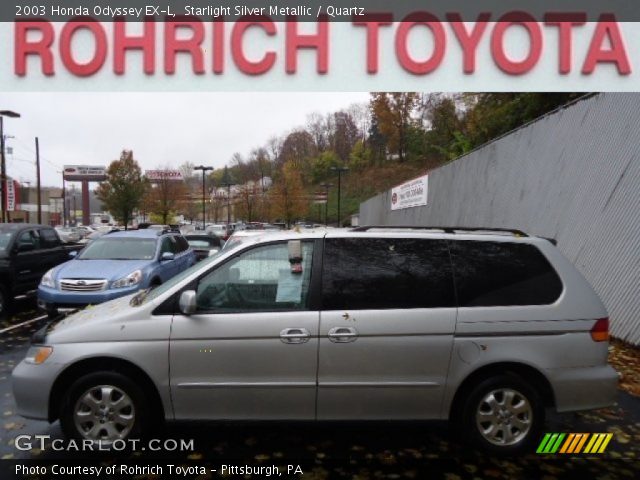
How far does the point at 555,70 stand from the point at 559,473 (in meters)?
7.20

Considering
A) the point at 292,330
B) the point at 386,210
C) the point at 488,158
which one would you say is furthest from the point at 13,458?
the point at 386,210

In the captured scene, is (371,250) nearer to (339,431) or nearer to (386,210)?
(339,431)

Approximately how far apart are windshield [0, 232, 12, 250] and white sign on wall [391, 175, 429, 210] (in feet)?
53.4

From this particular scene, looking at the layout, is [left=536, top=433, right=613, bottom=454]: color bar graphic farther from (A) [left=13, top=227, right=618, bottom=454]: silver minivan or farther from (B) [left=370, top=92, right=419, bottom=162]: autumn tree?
(B) [left=370, top=92, right=419, bottom=162]: autumn tree

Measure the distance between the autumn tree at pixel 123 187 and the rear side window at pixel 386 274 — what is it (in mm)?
41769

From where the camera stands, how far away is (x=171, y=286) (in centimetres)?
369

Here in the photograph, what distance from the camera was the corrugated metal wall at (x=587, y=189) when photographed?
6906mm

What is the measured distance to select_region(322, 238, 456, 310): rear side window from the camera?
3.54 metres

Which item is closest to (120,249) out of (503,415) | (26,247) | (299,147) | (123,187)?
(26,247)

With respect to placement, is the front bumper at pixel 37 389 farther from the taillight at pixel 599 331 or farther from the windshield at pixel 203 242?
the windshield at pixel 203 242

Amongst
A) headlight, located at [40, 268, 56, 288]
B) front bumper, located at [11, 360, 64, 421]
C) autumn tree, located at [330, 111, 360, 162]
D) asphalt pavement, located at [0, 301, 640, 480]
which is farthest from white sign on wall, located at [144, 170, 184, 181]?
asphalt pavement, located at [0, 301, 640, 480]

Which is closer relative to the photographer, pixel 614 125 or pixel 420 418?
pixel 420 418

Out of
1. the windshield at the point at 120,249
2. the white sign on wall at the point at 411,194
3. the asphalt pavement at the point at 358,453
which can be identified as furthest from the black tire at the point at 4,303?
the white sign on wall at the point at 411,194

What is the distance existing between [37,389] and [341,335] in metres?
2.40
